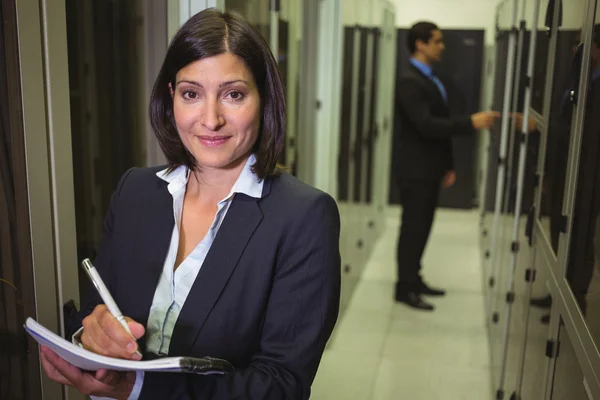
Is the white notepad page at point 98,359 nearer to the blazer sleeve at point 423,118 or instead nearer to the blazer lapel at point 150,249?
the blazer lapel at point 150,249

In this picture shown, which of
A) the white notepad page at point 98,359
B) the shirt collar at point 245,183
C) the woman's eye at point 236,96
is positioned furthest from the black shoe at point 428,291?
the white notepad page at point 98,359

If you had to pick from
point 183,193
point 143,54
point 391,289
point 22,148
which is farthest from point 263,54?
point 391,289

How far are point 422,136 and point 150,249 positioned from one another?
316 cm

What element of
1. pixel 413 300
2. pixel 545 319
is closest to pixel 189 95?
pixel 545 319

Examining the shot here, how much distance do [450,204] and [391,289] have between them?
9.58ft

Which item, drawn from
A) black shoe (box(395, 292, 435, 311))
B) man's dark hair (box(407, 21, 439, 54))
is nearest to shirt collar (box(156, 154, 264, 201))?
man's dark hair (box(407, 21, 439, 54))

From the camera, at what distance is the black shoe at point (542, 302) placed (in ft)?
6.18

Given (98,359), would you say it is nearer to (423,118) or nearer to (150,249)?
(150,249)

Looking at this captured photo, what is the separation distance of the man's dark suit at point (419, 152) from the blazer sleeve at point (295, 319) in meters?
3.03

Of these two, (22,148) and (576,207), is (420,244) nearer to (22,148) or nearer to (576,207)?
(576,207)

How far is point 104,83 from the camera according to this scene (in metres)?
1.81

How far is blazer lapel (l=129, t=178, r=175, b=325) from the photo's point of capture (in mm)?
1253

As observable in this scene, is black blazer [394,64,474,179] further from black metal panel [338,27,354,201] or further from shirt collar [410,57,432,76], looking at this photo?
black metal panel [338,27,354,201]

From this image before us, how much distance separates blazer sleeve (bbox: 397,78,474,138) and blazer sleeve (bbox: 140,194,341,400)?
301 centimetres
